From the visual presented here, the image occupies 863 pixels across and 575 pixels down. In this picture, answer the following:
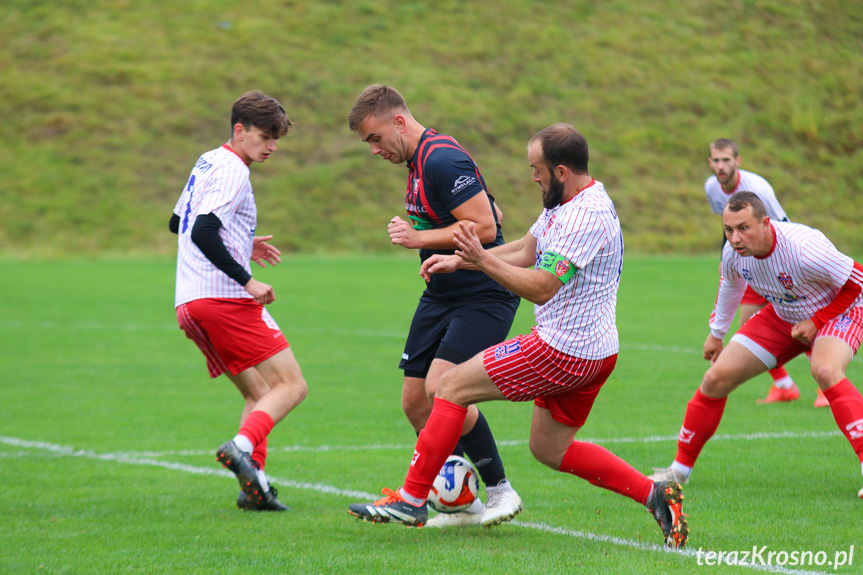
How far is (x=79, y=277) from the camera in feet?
72.7

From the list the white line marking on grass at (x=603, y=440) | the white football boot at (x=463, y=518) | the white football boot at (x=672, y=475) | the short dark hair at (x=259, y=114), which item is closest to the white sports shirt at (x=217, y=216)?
the short dark hair at (x=259, y=114)

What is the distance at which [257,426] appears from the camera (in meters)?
5.28

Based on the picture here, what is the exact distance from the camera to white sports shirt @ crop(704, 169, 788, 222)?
801 cm

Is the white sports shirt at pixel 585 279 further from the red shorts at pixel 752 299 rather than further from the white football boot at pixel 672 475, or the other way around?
the red shorts at pixel 752 299

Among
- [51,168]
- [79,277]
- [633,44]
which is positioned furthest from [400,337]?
[633,44]

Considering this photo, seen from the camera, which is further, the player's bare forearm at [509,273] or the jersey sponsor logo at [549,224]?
the jersey sponsor logo at [549,224]

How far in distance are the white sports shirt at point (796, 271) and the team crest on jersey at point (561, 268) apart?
1.80 meters

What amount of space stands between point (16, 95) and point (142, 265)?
11.6 metres

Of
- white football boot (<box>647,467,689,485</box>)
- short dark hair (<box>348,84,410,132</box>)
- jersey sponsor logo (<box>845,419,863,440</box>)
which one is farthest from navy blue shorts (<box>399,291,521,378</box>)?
jersey sponsor logo (<box>845,419,863,440</box>)

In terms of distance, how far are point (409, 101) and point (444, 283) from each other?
28.9m

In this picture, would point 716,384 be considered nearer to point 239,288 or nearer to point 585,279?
point 585,279

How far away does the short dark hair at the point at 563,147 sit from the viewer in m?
4.32

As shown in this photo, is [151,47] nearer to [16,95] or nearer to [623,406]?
[16,95]

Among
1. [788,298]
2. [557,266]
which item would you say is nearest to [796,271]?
[788,298]
